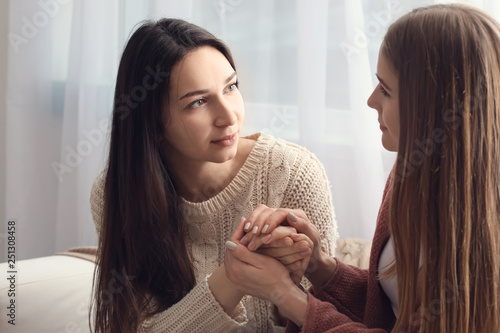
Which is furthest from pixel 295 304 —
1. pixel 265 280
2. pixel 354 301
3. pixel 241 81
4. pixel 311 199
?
pixel 241 81

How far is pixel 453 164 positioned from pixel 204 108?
0.53 meters

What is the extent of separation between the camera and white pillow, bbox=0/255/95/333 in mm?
1406

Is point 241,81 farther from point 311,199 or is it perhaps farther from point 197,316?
point 197,316

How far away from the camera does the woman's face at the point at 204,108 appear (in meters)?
1.21

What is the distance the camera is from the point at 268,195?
4.37 ft

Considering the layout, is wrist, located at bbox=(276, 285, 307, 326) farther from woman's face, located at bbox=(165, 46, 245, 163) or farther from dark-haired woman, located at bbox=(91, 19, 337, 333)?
woman's face, located at bbox=(165, 46, 245, 163)

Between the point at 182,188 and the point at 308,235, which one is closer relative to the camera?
the point at 308,235

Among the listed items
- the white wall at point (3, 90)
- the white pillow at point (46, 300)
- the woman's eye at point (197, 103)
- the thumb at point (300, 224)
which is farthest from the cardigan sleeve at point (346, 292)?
the white wall at point (3, 90)

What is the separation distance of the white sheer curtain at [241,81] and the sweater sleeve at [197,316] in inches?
24.9

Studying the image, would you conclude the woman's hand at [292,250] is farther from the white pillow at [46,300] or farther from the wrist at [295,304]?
the white pillow at [46,300]

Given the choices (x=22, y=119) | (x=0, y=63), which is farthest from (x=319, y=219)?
(x=0, y=63)

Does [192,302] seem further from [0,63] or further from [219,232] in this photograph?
[0,63]

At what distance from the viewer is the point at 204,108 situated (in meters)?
1.22

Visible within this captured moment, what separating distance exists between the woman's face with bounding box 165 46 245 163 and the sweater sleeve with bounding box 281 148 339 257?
0.17m
